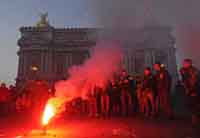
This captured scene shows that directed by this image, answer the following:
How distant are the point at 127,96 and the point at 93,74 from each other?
180cm

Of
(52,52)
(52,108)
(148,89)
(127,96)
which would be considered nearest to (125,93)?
(127,96)

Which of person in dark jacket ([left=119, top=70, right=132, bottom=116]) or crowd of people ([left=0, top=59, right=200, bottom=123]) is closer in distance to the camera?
crowd of people ([left=0, top=59, right=200, bottom=123])

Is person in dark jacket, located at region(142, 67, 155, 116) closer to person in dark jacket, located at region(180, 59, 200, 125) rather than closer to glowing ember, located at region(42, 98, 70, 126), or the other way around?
person in dark jacket, located at region(180, 59, 200, 125)

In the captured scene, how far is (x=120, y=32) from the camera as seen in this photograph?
31.1ft

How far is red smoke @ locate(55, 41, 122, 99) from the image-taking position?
1079 cm

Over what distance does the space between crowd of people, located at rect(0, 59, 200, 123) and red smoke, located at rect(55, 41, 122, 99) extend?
333 millimetres

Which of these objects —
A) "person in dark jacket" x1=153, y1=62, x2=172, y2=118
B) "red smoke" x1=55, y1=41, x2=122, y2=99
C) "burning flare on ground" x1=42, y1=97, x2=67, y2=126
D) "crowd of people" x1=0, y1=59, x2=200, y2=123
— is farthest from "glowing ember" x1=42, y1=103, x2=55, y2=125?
"person in dark jacket" x1=153, y1=62, x2=172, y2=118

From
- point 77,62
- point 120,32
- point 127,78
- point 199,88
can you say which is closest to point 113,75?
point 127,78

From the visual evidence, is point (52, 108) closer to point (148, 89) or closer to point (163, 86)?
point (148, 89)

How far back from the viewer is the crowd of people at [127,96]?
29.1ft

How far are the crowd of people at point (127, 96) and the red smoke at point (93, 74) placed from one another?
1.09ft

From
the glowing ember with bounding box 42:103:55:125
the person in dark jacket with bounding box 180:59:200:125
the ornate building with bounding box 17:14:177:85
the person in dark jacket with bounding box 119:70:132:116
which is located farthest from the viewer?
the ornate building with bounding box 17:14:177:85

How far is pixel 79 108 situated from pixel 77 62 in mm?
32942

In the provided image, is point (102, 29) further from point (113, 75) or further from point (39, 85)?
point (39, 85)
